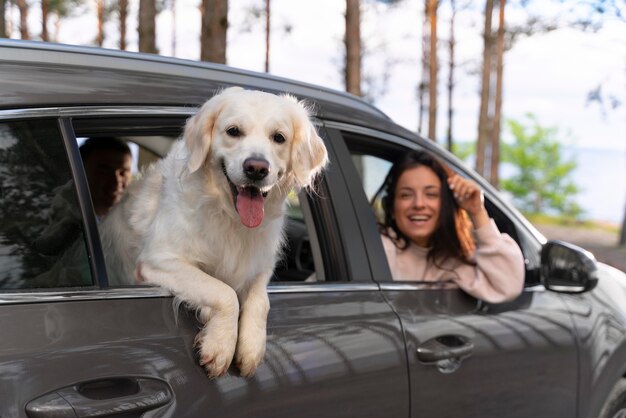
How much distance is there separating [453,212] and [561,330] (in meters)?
0.73

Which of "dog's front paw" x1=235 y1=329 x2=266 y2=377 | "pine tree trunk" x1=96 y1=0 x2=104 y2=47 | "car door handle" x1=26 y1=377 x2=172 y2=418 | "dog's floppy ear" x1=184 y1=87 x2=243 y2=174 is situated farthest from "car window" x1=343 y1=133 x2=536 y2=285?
"pine tree trunk" x1=96 y1=0 x2=104 y2=47

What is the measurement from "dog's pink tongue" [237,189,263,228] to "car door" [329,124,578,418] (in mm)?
530

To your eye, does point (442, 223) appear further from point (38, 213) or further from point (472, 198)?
point (38, 213)

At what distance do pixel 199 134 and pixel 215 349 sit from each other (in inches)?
29.8

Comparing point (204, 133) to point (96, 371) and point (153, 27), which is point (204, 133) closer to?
point (96, 371)

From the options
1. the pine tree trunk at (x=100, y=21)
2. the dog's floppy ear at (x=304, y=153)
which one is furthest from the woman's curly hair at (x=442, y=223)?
the pine tree trunk at (x=100, y=21)

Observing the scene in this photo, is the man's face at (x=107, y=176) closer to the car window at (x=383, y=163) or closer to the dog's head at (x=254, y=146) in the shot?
the dog's head at (x=254, y=146)

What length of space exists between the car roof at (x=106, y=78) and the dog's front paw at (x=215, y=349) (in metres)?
0.76

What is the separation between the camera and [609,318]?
3566 mm

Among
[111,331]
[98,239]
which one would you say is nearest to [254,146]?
[98,239]

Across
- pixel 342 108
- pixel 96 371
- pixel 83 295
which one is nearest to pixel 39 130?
pixel 83 295

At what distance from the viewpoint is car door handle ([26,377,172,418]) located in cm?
167

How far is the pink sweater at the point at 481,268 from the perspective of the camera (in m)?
3.11

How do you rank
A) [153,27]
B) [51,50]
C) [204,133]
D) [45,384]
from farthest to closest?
1. [153,27]
2. [204,133]
3. [51,50]
4. [45,384]
